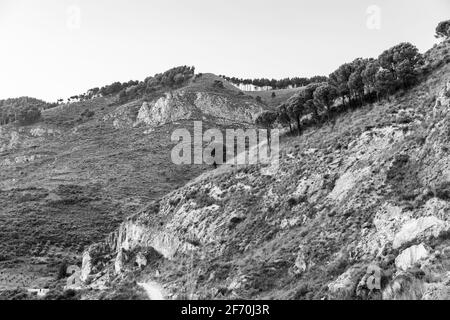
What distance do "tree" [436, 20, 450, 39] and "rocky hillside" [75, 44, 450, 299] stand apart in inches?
622

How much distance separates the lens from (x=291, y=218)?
47.9 meters

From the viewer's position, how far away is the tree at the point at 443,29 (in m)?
67.9

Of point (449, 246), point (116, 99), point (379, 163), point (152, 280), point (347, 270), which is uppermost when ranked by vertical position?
point (116, 99)

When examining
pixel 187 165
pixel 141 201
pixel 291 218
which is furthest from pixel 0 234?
pixel 291 218

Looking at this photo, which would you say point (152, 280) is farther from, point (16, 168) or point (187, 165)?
point (16, 168)

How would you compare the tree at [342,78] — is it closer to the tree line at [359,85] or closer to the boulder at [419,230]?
the tree line at [359,85]

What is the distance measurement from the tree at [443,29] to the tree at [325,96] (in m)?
17.4

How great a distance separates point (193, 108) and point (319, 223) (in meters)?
115

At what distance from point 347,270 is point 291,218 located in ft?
47.9

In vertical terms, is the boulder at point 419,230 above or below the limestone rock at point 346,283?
above

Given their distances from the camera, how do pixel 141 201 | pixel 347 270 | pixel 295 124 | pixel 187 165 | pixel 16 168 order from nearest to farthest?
pixel 347 270, pixel 295 124, pixel 141 201, pixel 187 165, pixel 16 168

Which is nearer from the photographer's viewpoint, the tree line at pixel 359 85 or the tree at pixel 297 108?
the tree line at pixel 359 85

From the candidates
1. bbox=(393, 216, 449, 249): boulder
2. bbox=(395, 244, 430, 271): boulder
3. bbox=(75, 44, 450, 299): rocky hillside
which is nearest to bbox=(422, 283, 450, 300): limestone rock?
bbox=(75, 44, 450, 299): rocky hillside

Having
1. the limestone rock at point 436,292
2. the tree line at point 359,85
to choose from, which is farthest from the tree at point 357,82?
the limestone rock at point 436,292
